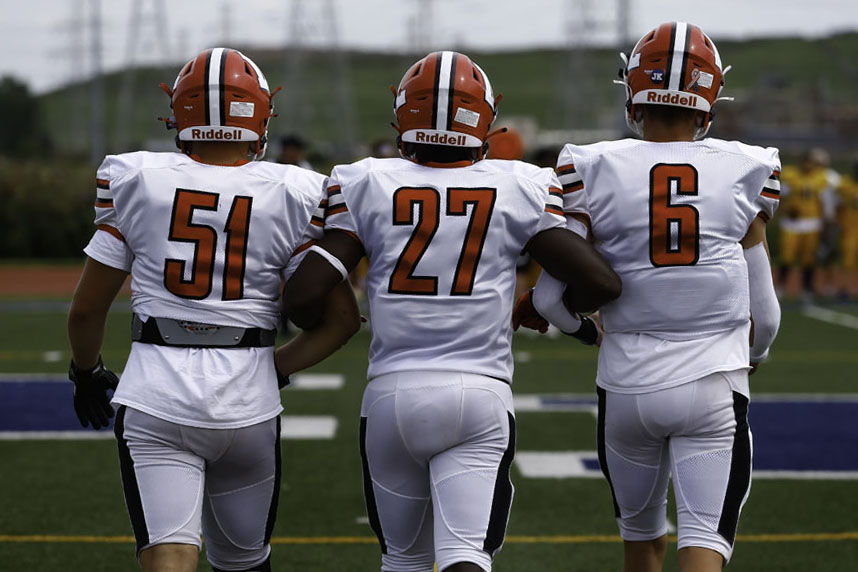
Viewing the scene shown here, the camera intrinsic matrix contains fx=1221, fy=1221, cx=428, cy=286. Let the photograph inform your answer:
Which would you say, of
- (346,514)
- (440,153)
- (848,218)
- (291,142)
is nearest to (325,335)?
(440,153)

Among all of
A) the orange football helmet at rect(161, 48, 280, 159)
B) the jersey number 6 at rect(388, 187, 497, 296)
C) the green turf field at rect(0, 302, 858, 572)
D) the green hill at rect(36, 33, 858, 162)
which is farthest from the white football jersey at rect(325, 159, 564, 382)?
the green hill at rect(36, 33, 858, 162)

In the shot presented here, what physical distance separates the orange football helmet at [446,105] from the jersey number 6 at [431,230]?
0.64 ft

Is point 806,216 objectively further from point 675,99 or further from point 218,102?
point 218,102

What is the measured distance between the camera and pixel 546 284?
3.72 meters

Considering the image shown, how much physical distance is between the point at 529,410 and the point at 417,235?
5501 mm

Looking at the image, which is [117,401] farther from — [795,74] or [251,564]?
[795,74]

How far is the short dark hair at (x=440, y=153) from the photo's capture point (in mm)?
3518

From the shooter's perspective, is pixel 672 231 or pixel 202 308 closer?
pixel 202 308

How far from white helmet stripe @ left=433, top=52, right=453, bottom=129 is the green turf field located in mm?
2400

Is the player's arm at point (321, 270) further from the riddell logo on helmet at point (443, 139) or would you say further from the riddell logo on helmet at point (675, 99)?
the riddell logo on helmet at point (675, 99)

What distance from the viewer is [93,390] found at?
380 cm

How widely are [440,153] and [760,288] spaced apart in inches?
44.1

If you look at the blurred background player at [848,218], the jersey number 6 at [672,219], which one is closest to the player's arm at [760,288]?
the jersey number 6 at [672,219]

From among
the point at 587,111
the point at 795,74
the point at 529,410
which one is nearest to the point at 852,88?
the point at 795,74
